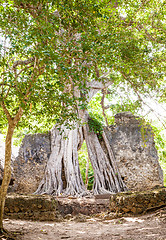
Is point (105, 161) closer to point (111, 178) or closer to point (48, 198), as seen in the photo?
point (111, 178)

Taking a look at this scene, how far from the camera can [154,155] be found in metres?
7.39

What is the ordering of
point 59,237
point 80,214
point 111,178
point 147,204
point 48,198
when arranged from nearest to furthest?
point 59,237, point 147,204, point 48,198, point 80,214, point 111,178

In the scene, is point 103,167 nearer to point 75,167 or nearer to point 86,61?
point 75,167

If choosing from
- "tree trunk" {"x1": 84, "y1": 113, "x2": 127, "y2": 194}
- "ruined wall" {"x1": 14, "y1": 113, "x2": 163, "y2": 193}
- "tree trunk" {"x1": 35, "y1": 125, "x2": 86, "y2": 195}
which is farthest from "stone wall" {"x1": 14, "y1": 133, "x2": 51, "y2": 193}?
"tree trunk" {"x1": 84, "y1": 113, "x2": 127, "y2": 194}

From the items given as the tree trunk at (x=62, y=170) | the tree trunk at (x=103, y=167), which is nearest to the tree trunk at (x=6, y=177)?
the tree trunk at (x=62, y=170)

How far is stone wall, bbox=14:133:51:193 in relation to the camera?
7.02m

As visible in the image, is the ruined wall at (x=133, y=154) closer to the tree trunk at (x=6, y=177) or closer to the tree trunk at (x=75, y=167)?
the tree trunk at (x=75, y=167)

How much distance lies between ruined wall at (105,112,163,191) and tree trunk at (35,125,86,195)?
59.0 inches

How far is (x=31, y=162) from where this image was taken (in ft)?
23.7

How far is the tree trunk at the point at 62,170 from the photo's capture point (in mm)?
6414

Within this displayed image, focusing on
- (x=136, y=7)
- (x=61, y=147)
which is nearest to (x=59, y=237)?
(x=61, y=147)

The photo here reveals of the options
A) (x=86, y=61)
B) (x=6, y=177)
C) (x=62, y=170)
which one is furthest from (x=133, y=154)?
(x=6, y=177)

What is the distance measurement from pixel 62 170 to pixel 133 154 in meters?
2.44

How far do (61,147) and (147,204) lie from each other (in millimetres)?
3470
